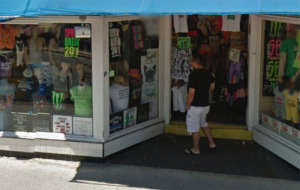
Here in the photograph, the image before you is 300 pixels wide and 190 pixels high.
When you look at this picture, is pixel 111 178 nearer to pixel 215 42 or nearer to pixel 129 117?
pixel 129 117

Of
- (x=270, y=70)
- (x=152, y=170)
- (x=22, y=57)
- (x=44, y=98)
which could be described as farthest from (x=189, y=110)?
(x=22, y=57)

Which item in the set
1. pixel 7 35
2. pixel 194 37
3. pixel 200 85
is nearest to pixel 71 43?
pixel 7 35

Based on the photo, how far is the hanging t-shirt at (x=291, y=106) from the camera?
628 cm

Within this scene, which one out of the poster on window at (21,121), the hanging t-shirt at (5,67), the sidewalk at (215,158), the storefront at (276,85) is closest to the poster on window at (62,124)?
the poster on window at (21,121)

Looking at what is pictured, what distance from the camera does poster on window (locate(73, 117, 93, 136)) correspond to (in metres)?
6.32

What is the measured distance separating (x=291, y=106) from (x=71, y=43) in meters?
3.32

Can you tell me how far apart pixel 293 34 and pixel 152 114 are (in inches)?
103

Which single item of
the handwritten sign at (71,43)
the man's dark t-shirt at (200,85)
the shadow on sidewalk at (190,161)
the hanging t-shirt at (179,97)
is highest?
the handwritten sign at (71,43)

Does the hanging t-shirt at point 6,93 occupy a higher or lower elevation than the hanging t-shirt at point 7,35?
lower

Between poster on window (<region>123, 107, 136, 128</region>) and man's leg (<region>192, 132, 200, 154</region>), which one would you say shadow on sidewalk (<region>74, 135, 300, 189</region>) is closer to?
man's leg (<region>192, 132, 200, 154</region>)

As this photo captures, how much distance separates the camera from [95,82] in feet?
20.1

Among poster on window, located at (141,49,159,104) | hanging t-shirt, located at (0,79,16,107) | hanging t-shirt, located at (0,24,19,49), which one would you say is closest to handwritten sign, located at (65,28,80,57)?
hanging t-shirt, located at (0,24,19,49)

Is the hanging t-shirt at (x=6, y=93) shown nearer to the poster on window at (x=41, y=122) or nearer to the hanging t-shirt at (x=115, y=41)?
the poster on window at (x=41, y=122)

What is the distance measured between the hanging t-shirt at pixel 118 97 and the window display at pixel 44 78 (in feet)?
1.26
